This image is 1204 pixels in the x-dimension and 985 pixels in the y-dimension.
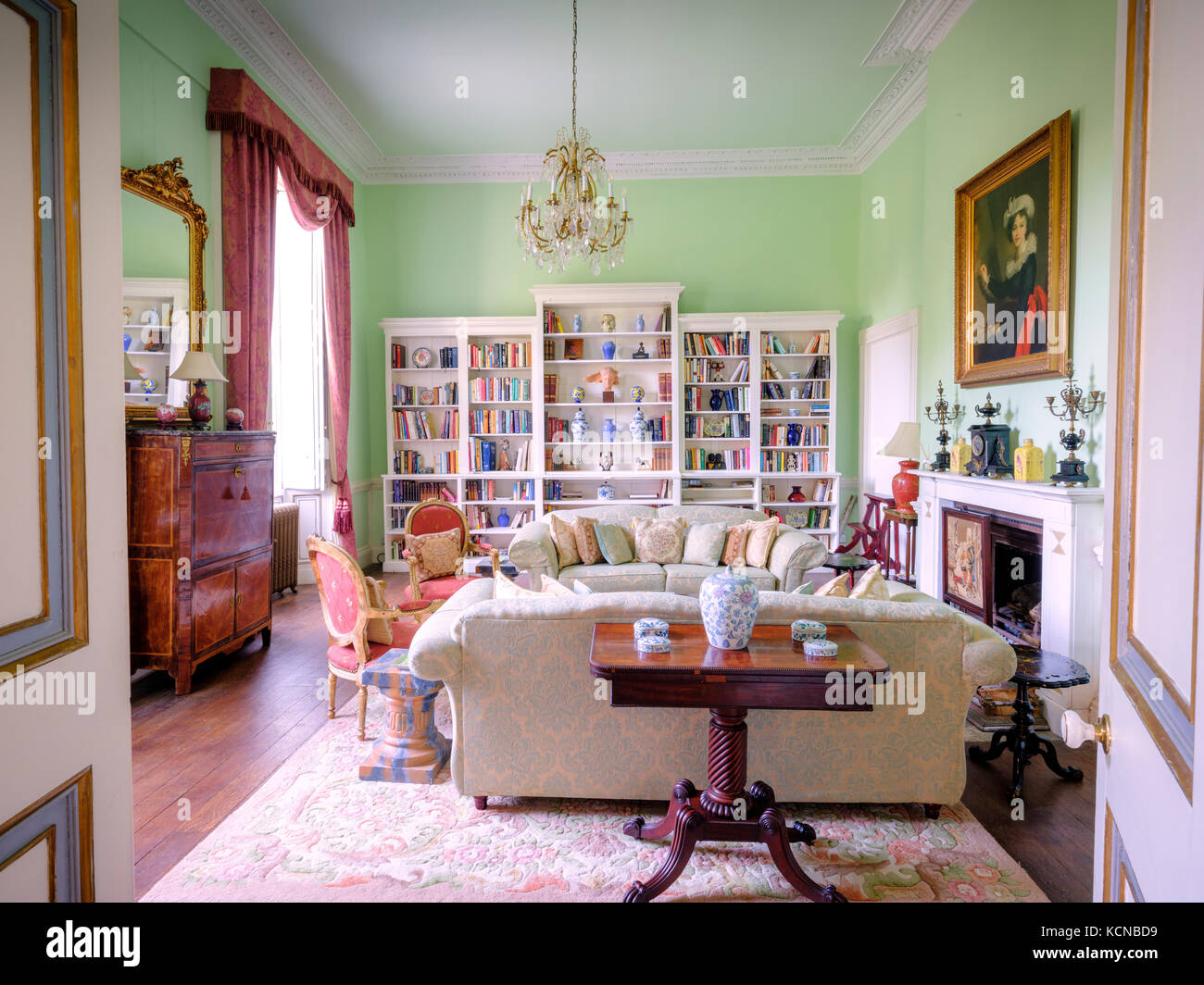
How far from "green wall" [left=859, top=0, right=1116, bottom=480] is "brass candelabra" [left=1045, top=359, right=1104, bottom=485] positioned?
0.06 meters

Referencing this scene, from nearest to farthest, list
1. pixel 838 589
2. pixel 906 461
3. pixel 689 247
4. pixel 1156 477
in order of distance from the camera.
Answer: pixel 1156 477 < pixel 838 589 < pixel 906 461 < pixel 689 247

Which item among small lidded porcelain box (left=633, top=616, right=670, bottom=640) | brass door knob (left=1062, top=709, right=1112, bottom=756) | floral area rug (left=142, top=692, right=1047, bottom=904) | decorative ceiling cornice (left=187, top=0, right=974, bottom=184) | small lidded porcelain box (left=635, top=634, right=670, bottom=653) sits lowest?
floral area rug (left=142, top=692, right=1047, bottom=904)

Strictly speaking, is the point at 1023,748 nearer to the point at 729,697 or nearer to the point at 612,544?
the point at 729,697

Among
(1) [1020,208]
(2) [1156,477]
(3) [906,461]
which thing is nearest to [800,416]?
(3) [906,461]

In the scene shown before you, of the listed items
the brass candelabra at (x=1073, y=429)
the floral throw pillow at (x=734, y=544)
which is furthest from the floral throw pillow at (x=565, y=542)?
the brass candelabra at (x=1073, y=429)

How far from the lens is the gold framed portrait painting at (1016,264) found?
3.66m

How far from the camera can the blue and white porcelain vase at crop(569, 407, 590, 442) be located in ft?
23.9

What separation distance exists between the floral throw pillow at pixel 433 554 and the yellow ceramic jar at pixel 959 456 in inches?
135

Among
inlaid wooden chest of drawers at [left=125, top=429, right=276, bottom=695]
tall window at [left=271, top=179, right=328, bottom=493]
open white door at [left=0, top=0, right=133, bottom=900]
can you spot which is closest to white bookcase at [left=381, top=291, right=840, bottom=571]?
tall window at [left=271, top=179, right=328, bottom=493]

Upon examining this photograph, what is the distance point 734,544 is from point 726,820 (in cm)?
319

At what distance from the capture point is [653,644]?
2.20 meters

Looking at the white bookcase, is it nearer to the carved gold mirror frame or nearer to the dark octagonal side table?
the carved gold mirror frame

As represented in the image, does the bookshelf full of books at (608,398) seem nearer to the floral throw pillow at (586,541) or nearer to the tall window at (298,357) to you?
the floral throw pillow at (586,541)
